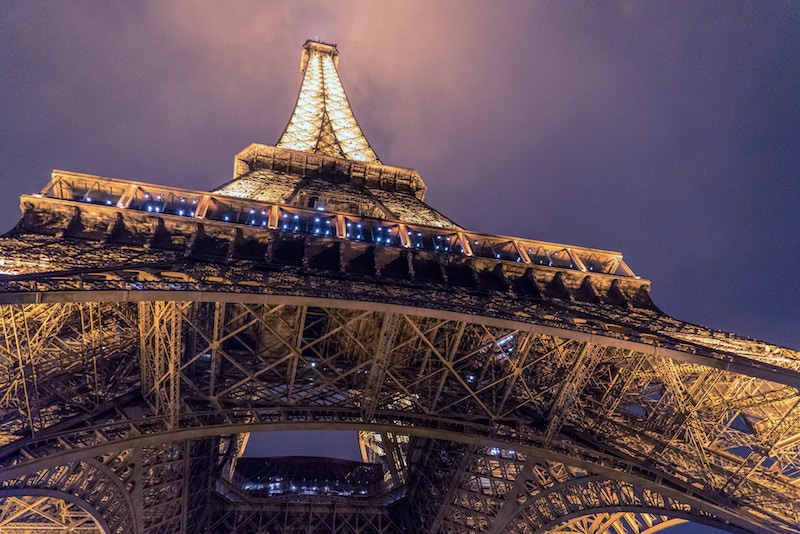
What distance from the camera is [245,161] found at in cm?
3189

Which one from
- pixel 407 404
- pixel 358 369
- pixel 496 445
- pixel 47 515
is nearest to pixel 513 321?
pixel 496 445

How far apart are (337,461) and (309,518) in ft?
22.9

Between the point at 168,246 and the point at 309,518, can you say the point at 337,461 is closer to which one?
the point at 309,518

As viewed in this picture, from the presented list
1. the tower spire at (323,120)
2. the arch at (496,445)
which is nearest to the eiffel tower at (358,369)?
the arch at (496,445)

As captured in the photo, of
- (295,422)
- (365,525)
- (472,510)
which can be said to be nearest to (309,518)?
(365,525)

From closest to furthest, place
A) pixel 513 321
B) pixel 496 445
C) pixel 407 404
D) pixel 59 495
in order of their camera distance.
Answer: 1. pixel 59 495
2. pixel 513 321
3. pixel 496 445
4. pixel 407 404

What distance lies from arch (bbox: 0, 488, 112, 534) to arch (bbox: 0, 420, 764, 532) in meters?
0.97

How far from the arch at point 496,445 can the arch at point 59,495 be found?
3.17ft

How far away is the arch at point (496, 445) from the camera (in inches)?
440

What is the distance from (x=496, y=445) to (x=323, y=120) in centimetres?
3485

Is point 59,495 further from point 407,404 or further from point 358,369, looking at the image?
point 407,404

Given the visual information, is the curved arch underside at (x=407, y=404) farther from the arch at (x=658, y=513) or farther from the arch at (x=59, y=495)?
the arch at (x=59, y=495)

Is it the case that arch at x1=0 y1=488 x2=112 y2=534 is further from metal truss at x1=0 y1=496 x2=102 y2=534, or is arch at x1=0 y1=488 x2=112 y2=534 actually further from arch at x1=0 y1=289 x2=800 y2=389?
arch at x1=0 y1=289 x2=800 y2=389

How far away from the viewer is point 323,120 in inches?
1692
